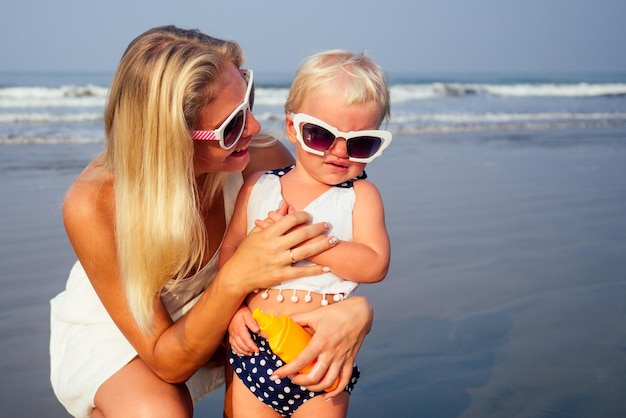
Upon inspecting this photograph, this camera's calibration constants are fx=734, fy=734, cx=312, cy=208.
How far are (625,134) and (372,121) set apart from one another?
1068cm

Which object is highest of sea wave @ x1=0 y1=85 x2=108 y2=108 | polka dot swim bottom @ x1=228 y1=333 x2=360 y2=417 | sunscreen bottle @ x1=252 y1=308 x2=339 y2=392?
sunscreen bottle @ x1=252 y1=308 x2=339 y2=392

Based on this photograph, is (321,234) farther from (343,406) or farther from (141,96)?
(141,96)

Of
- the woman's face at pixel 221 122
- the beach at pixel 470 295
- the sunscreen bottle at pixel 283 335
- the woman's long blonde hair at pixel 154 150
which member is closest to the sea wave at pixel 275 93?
the beach at pixel 470 295

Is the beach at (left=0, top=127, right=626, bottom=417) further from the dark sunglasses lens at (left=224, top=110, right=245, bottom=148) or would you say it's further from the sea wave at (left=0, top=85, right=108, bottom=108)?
the sea wave at (left=0, top=85, right=108, bottom=108)

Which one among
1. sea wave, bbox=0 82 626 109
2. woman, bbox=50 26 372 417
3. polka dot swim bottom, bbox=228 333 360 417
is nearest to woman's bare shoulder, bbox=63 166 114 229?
woman, bbox=50 26 372 417

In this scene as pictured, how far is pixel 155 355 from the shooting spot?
2.61 m

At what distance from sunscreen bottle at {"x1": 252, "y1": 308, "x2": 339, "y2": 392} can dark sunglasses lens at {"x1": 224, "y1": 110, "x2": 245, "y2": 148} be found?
649mm

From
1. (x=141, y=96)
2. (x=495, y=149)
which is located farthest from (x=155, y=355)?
(x=495, y=149)

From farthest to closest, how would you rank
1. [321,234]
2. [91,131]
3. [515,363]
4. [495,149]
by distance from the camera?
1. [91,131]
2. [495,149]
3. [515,363]
4. [321,234]

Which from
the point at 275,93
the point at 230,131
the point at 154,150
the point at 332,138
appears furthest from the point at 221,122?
the point at 275,93

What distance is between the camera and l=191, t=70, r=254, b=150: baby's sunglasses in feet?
8.38

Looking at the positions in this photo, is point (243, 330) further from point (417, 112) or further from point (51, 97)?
point (51, 97)

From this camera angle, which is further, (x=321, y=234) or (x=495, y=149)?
(x=495, y=149)

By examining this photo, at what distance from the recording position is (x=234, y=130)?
260 cm
